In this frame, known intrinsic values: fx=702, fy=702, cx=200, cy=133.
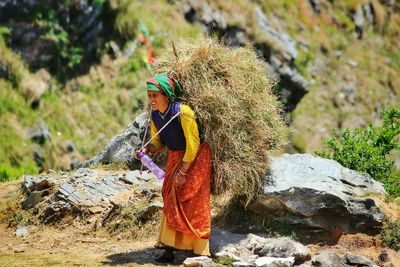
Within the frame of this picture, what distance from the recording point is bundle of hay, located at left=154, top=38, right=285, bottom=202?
24.0 ft

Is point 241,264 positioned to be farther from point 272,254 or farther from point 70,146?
point 70,146

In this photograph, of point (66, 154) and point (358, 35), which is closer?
point (66, 154)

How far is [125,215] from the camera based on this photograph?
28.1ft

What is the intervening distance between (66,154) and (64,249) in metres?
10.9

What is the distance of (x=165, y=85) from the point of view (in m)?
7.03

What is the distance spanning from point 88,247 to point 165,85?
2.25 metres

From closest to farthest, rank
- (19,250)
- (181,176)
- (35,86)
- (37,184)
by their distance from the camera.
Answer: (181,176)
(19,250)
(37,184)
(35,86)

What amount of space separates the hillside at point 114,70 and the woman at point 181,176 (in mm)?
6521

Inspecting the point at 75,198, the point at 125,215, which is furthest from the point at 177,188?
the point at 75,198

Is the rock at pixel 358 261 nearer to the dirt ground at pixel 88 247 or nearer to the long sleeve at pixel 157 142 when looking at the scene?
the dirt ground at pixel 88 247

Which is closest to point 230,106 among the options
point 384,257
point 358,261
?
point 358,261

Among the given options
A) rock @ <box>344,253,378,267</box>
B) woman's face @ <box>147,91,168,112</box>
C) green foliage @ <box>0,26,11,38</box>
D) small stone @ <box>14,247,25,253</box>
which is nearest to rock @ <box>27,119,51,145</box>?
green foliage @ <box>0,26,11,38</box>

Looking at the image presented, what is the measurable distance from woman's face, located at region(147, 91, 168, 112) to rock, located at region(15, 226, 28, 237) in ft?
9.09

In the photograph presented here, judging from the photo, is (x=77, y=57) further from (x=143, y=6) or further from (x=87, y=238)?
(x=87, y=238)
